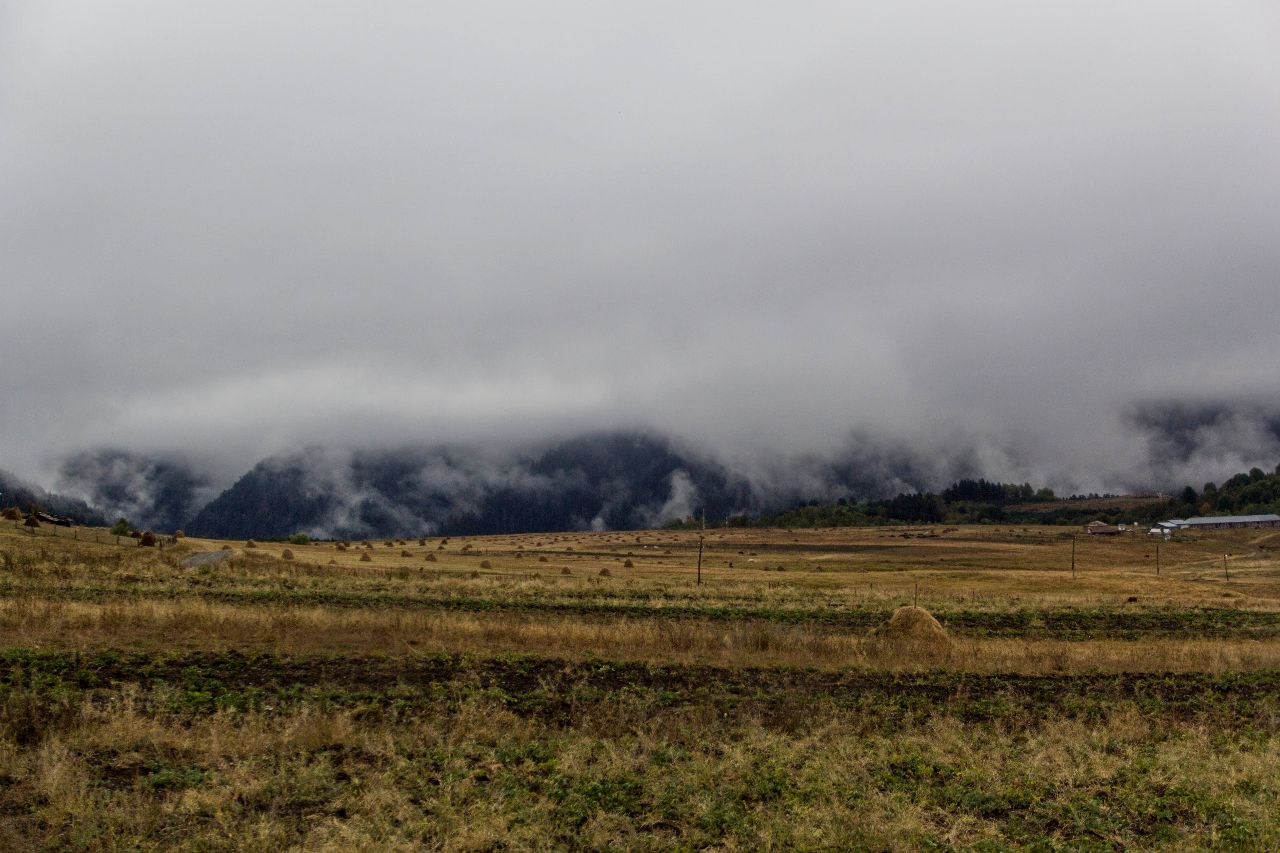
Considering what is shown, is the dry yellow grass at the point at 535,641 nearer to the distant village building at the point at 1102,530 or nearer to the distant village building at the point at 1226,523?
the distant village building at the point at 1102,530

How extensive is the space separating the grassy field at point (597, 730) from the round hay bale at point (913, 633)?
22cm

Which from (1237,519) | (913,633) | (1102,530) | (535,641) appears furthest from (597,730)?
(1237,519)

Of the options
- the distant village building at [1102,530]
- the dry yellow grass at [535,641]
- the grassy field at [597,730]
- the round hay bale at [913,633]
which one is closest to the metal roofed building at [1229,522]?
the distant village building at [1102,530]

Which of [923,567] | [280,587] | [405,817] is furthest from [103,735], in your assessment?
[923,567]

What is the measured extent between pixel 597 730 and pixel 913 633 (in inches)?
657

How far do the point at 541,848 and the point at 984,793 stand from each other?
19.8 ft

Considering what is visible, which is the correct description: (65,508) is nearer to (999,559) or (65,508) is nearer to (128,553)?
(128,553)

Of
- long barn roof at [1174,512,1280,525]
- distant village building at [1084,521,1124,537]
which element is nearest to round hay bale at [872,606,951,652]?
distant village building at [1084,521,1124,537]

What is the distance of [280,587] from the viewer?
40625 millimetres

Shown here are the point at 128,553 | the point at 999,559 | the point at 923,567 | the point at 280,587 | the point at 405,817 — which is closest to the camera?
the point at 405,817

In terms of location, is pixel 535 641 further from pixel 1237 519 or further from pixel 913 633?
pixel 1237 519

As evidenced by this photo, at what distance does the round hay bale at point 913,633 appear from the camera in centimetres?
2647

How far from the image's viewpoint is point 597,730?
45.8ft

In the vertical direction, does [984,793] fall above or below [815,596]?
above
